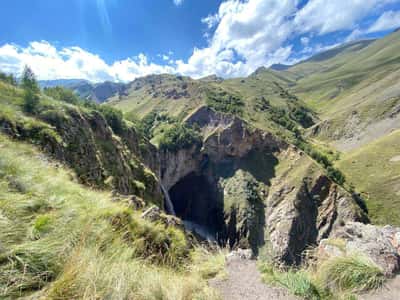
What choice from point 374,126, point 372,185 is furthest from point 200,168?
point 374,126

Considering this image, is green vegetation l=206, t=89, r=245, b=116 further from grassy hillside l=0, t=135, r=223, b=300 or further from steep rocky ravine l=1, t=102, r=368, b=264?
grassy hillside l=0, t=135, r=223, b=300

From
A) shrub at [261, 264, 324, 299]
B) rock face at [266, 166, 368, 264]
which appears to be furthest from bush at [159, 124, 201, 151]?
shrub at [261, 264, 324, 299]

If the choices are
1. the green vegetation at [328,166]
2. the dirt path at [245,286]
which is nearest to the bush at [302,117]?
the green vegetation at [328,166]

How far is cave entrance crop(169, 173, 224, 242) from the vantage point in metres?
42.9

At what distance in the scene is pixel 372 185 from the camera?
4350 cm

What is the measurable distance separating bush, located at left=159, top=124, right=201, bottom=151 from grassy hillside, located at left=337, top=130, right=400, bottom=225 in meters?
39.4

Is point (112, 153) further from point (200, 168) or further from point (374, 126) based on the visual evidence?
point (374, 126)

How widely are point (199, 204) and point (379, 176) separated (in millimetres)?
41270

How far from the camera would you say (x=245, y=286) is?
143 inches

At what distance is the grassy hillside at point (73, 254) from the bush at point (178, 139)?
46729 mm

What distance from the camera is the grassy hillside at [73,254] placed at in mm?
2000

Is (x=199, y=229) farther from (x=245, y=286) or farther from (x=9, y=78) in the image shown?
(x=245, y=286)

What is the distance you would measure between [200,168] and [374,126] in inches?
2906

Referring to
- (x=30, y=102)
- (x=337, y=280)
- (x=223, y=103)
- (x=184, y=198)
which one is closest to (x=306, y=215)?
(x=184, y=198)
